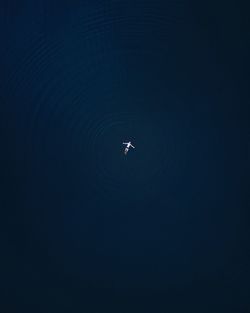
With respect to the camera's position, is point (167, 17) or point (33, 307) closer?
point (167, 17)

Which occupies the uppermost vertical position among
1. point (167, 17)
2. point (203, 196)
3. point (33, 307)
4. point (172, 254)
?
point (167, 17)

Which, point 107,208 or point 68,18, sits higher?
point 68,18

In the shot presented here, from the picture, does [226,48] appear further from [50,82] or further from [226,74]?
[50,82]

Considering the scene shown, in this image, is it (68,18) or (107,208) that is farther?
(107,208)

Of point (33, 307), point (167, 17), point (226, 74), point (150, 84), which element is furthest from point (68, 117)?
point (33, 307)

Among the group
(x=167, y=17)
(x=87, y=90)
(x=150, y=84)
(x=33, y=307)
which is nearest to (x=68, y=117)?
(x=87, y=90)

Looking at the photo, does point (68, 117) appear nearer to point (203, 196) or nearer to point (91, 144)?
point (91, 144)
